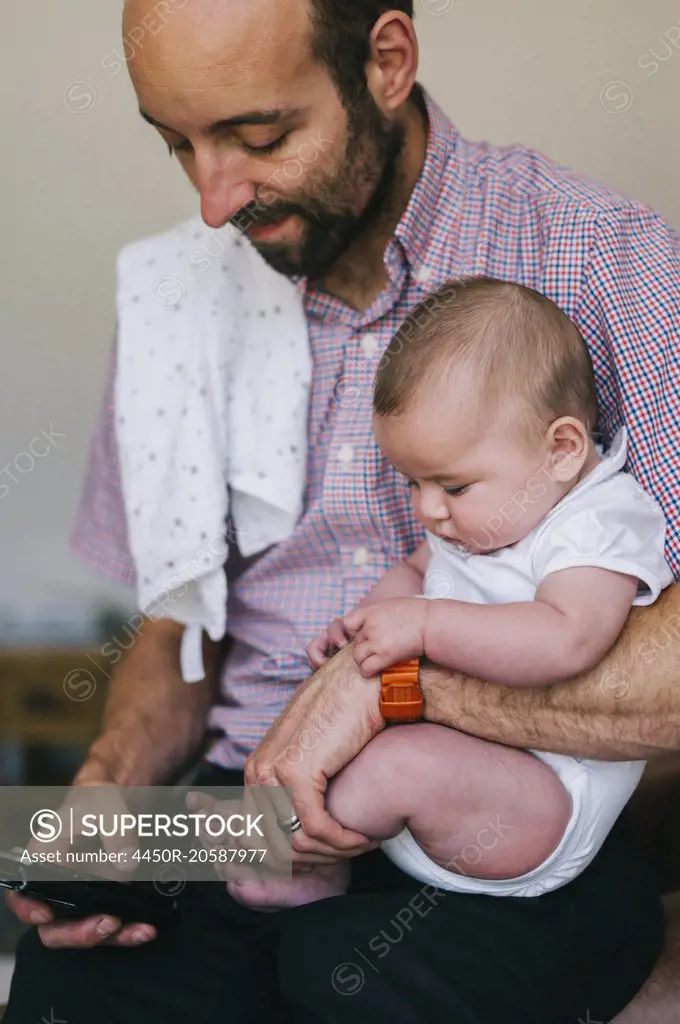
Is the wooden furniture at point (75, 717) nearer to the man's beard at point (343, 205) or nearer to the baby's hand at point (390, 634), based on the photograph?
the baby's hand at point (390, 634)

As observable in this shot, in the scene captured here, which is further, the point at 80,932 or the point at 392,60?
the point at 392,60

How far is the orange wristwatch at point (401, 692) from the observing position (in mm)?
1063

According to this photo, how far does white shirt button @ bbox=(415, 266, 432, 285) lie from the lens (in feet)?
4.26

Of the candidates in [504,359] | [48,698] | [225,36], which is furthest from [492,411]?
[48,698]

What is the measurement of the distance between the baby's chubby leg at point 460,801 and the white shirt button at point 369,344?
0.49 metres

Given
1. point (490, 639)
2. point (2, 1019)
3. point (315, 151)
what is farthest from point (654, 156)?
point (2, 1019)

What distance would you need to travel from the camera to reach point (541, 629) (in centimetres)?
98

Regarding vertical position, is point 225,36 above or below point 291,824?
above

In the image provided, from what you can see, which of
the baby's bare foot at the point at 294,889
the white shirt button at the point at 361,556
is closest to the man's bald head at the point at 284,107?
the white shirt button at the point at 361,556

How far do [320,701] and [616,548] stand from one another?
1.08 ft

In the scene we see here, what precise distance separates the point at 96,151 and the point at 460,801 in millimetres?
932

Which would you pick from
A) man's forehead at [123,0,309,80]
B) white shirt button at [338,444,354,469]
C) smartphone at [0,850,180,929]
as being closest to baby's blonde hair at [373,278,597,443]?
white shirt button at [338,444,354,469]

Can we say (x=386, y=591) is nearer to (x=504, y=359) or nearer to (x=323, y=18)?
(x=504, y=359)

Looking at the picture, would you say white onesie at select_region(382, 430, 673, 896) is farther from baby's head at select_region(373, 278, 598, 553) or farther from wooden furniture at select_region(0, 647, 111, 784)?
wooden furniture at select_region(0, 647, 111, 784)
